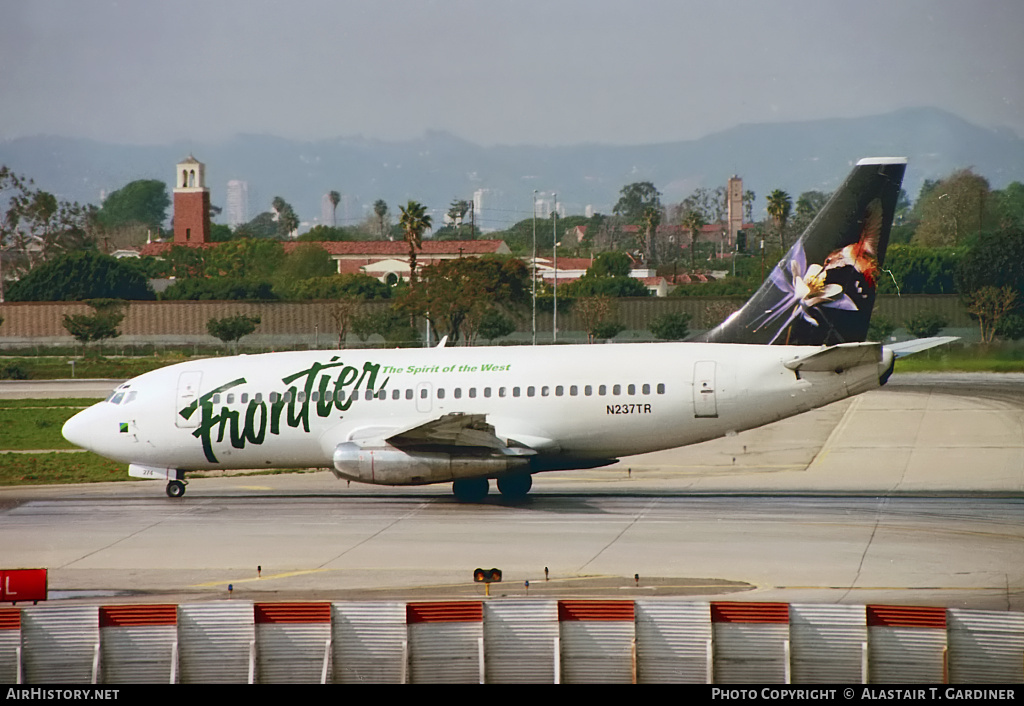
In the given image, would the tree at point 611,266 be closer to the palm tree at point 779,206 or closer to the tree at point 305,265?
the palm tree at point 779,206

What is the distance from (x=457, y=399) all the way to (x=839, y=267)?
10088 mm

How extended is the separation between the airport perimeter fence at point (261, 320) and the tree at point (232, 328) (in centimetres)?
127

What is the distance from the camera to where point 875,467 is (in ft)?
116

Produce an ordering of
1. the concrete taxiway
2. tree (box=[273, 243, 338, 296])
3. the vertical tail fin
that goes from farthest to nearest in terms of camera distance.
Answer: tree (box=[273, 243, 338, 296]) → the vertical tail fin → the concrete taxiway

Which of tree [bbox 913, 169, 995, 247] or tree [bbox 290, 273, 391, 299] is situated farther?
tree [bbox 290, 273, 391, 299]

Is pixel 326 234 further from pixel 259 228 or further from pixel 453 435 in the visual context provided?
pixel 453 435

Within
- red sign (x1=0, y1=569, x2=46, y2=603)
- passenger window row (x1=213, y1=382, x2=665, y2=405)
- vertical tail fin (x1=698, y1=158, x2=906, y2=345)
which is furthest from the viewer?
passenger window row (x1=213, y1=382, x2=665, y2=405)

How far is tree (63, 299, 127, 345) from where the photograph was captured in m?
74.4

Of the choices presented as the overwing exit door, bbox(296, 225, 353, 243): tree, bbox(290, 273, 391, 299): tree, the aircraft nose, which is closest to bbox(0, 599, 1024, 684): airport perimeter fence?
the overwing exit door

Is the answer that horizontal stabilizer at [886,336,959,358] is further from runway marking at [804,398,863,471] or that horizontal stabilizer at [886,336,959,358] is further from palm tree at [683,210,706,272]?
palm tree at [683,210,706,272]

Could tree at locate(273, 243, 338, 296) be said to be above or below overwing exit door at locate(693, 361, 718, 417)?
above

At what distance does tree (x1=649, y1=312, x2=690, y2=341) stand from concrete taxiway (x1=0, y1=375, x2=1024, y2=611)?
33114mm

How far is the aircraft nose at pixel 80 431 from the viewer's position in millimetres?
32531

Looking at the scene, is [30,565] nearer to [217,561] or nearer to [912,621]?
[217,561]
